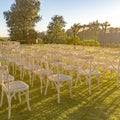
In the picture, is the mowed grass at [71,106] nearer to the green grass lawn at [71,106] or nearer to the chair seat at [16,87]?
the green grass lawn at [71,106]

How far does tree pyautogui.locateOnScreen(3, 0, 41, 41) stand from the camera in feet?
93.4

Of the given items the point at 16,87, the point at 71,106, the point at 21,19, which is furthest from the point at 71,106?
the point at 21,19

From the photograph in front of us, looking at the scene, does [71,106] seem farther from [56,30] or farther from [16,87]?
[56,30]

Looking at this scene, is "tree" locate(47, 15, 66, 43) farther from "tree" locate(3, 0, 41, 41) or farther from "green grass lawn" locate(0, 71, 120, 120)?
"green grass lawn" locate(0, 71, 120, 120)

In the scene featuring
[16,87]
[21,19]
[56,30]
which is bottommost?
[16,87]

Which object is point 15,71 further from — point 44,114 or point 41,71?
point 44,114

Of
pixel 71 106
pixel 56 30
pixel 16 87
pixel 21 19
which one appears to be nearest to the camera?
pixel 16 87

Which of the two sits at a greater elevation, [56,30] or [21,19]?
[21,19]

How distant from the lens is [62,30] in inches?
1184

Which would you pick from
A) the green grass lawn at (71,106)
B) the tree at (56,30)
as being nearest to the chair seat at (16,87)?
the green grass lawn at (71,106)

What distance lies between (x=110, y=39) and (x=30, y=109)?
21778 millimetres

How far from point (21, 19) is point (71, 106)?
25.0 metres

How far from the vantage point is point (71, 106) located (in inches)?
181

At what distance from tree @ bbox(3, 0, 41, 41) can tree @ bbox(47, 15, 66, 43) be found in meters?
1.96
